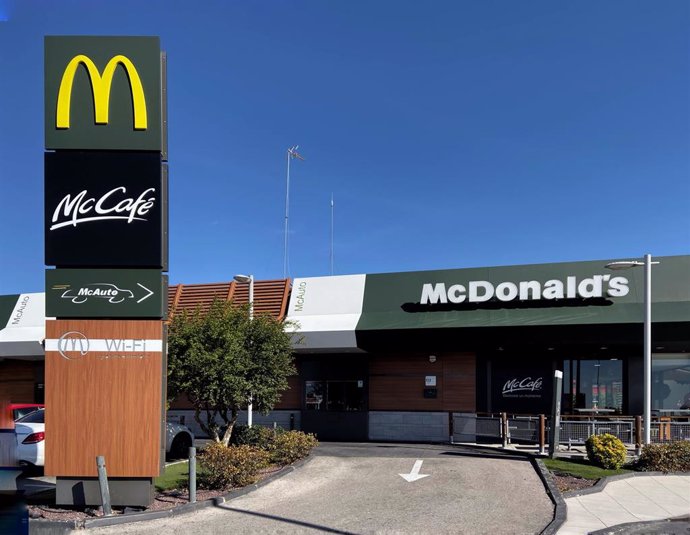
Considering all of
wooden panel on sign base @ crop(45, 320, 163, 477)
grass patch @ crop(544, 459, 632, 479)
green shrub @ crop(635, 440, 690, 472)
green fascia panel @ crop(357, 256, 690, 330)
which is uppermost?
green fascia panel @ crop(357, 256, 690, 330)

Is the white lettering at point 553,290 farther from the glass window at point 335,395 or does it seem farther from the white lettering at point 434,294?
the glass window at point 335,395

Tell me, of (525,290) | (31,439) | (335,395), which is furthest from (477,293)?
(31,439)

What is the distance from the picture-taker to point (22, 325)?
2423cm

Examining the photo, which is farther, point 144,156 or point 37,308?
point 37,308

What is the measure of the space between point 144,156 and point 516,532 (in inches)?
343

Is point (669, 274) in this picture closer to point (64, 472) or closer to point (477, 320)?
point (477, 320)

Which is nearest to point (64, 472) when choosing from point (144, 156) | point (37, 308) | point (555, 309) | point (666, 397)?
point (144, 156)

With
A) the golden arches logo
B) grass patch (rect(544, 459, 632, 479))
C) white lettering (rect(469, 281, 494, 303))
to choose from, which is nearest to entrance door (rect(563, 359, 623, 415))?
white lettering (rect(469, 281, 494, 303))

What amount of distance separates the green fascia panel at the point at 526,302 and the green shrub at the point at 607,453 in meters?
4.09

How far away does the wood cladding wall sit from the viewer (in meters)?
20.3

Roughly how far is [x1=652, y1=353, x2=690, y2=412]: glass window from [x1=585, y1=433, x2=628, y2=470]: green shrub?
24.5 ft

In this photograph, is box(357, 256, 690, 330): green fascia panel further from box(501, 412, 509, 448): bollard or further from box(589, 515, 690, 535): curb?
box(589, 515, 690, 535): curb

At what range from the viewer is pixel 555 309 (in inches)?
723

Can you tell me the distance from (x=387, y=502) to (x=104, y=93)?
8814 millimetres
